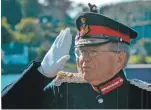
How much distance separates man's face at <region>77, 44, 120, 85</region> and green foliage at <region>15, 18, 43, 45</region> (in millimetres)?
503

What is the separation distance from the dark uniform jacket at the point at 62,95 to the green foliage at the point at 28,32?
0.27m

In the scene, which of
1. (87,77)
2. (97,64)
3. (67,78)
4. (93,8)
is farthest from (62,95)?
(93,8)

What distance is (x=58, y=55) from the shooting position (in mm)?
5543

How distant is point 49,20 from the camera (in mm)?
5492

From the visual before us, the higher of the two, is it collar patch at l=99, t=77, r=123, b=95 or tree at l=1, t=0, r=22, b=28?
tree at l=1, t=0, r=22, b=28

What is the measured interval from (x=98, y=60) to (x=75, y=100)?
519 millimetres

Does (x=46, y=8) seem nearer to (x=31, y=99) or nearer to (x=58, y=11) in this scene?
(x=58, y=11)

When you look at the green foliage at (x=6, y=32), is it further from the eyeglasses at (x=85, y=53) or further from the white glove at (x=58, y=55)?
the eyeglasses at (x=85, y=53)

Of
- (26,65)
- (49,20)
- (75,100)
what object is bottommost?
(75,100)

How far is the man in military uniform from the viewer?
17.9ft

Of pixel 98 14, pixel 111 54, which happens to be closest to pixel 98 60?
pixel 111 54

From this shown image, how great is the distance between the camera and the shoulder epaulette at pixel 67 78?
5.52 meters

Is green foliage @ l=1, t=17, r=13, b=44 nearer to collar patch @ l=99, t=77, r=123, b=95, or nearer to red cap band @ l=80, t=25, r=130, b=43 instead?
red cap band @ l=80, t=25, r=130, b=43

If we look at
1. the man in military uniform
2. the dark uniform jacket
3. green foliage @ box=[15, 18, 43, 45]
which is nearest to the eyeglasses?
the man in military uniform
